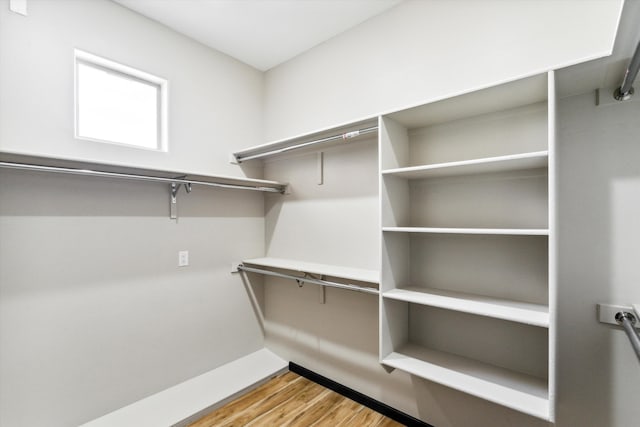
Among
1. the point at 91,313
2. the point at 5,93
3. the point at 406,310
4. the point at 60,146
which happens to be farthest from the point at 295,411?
the point at 5,93

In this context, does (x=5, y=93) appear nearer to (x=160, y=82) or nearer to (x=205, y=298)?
(x=160, y=82)

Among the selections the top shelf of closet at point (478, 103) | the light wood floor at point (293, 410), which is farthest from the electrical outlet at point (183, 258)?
the top shelf of closet at point (478, 103)

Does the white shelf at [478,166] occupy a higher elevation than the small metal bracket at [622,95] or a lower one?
lower

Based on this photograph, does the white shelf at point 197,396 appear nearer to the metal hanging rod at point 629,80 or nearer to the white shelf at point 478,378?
the white shelf at point 478,378

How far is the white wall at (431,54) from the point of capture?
1380mm

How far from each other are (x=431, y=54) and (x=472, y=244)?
3.84 ft

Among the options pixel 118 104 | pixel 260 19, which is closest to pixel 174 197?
pixel 118 104

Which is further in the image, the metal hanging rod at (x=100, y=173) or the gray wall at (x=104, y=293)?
the gray wall at (x=104, y=293)

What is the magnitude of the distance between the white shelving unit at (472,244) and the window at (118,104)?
67.6 inches

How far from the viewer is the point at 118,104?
82.1 inches

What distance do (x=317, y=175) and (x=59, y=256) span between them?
5.69ft

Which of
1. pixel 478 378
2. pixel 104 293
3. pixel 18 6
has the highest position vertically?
pixel 18 6

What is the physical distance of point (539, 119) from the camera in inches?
56.6

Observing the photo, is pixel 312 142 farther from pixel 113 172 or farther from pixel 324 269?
pixel 113 172
